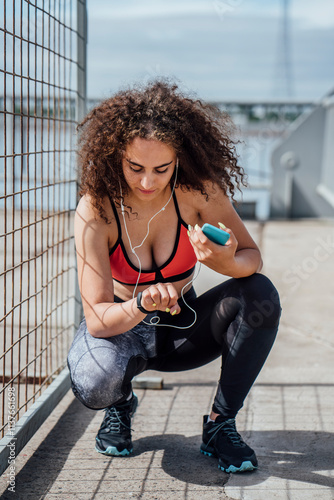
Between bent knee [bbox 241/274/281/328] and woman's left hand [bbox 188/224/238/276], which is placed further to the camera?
bent knee [bbox 241/274/281/328]

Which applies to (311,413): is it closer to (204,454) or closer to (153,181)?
(204,454)

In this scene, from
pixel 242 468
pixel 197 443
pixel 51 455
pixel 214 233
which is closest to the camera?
pixel 214 233

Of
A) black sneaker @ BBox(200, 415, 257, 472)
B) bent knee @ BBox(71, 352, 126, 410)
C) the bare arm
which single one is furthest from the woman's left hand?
black sneaker @ BBox(200, 415, 257, 472)

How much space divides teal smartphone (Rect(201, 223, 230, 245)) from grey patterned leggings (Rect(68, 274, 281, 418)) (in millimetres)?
261

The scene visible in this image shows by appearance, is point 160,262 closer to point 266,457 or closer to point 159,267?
point 159,267

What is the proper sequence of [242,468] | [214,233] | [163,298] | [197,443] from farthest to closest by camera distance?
[197,443] → [242,468] → [214,233] → [163,298]

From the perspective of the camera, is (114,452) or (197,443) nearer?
(114,452)

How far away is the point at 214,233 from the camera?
170 centimetres

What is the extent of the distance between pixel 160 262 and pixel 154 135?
1.49 feet

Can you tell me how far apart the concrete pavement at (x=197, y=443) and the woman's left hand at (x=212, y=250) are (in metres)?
0.67

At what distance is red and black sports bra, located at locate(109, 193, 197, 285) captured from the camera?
1.95 meters

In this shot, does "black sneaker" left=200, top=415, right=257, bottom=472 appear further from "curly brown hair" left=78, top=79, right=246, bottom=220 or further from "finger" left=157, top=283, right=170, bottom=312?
"curly brown hair" left=78, top=79, right=246, bottom=220

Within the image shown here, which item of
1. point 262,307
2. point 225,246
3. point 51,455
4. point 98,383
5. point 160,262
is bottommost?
point 51,455

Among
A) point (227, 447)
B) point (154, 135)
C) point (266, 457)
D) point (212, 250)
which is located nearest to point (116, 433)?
point (227, 447)
